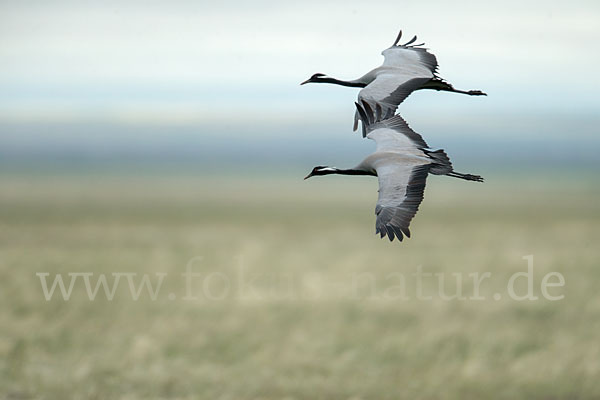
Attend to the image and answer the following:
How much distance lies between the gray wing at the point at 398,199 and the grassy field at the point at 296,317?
1497 inches

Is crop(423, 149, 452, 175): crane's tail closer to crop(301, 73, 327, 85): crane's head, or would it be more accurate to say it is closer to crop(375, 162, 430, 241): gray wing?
crop(375, 162, 430, 241): gray wing

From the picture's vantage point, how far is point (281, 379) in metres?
43.2

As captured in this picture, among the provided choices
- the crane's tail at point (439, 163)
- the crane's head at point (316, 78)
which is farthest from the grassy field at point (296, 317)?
the crane's tail at point (439, 163)

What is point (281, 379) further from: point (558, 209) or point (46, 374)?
point (558, 209)

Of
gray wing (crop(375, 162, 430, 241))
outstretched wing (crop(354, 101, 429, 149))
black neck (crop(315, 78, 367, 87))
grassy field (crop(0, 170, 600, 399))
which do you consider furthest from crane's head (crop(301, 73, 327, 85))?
grassy field (crop(0, 170, 600, 399))

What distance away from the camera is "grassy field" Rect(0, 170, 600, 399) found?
42.6 metres

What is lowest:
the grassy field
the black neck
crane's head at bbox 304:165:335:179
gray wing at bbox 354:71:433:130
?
the grassy field

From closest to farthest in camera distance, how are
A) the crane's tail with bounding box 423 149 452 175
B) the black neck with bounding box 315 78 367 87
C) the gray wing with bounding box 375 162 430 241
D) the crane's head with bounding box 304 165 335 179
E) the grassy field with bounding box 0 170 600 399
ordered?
the gray wing with bounding box 375 162 430 241, the crane's tail with bounding box 423 149 452 175, the crane's head with bounding box 304 165 335 179, the black neck with bounding box 315 78 367 87, the grassy field with bounding box 0 170 600 399

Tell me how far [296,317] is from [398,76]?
1983 inches

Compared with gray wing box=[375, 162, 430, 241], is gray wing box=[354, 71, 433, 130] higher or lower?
higher

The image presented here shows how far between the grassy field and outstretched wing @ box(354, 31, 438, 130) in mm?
37642

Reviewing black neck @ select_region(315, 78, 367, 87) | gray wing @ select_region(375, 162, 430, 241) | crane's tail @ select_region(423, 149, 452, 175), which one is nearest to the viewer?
gray wing @ select_region(375, 162, 430, 241)

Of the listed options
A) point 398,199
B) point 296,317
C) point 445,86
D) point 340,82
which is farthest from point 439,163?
point 296,317

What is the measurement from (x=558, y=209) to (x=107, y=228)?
65.8 m
